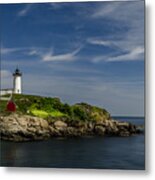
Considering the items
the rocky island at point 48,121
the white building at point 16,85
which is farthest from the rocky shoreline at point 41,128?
the white building at point 16,85

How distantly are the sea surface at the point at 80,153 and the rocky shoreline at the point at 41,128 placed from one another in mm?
26

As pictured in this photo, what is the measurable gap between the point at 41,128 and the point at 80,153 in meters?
0.24

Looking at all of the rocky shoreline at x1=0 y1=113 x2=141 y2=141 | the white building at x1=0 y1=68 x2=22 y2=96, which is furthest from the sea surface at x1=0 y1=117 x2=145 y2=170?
the white building at x1=0 y1=68 x2=22 y2=96

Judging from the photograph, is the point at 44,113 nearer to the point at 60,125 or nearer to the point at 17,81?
the point at 60,125

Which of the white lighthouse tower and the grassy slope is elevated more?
the white lighthouse tower

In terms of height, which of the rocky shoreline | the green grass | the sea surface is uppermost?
the green grass

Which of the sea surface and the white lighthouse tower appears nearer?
the sea surface

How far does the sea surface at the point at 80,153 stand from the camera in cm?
234

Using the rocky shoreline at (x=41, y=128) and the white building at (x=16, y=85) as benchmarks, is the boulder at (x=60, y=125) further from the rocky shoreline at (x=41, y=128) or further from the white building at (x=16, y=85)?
the white building at (x=16, y=85)

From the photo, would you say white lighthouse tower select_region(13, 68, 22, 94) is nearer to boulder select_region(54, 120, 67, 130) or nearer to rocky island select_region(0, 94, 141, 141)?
rocky island select_region(0, 94, 141, 141)

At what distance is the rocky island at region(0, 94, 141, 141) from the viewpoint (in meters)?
2.43

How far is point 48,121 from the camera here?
8.09 ft

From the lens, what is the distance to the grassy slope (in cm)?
240

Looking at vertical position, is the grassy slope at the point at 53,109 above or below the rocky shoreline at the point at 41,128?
above
